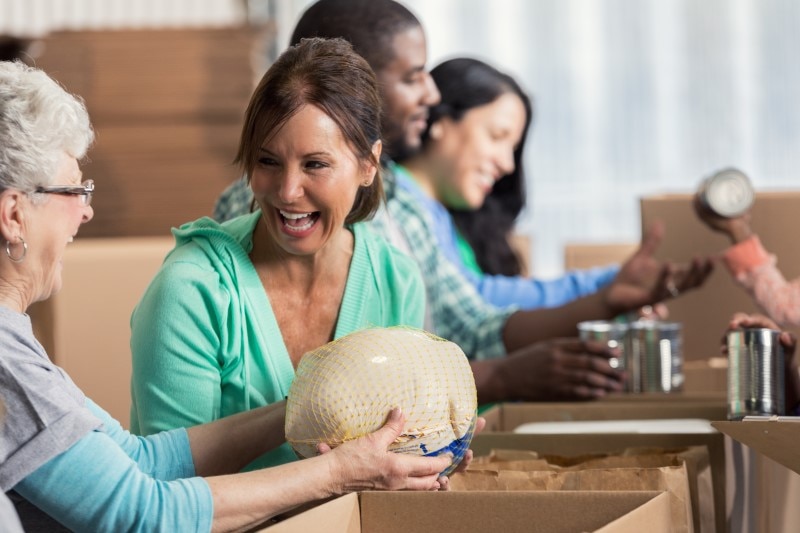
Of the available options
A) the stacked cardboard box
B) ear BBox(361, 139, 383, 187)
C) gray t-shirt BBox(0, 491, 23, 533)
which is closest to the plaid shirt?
ear BBox(361, 139, 383, 187)

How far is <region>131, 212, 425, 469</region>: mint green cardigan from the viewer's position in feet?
5.22

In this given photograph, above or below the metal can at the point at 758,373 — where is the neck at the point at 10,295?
above

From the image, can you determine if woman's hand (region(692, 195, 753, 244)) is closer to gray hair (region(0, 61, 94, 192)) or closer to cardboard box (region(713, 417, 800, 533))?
cardboard box (region(713, 417, 800, 533))

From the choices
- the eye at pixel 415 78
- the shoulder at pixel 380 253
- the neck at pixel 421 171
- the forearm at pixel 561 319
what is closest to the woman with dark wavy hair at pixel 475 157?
the neck at pixel 421 171

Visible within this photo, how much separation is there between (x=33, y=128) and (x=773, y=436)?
37.6 inches

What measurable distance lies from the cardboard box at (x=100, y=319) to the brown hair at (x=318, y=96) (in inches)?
44.8

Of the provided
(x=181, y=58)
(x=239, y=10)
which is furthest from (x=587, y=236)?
(x=181, y=58)

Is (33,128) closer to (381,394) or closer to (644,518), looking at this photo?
(381,394)

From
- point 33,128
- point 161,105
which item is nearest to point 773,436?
point 33,128

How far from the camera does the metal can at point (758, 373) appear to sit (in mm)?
1839

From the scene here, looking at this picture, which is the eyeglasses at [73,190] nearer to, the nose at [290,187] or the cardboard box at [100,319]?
the nose at [290,187]

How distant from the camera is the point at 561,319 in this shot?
270 cm

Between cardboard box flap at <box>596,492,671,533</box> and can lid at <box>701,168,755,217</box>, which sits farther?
can lid at <box>701,168,755,217</box>

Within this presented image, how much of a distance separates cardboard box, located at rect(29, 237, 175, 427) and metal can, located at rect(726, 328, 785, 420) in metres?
1.42
